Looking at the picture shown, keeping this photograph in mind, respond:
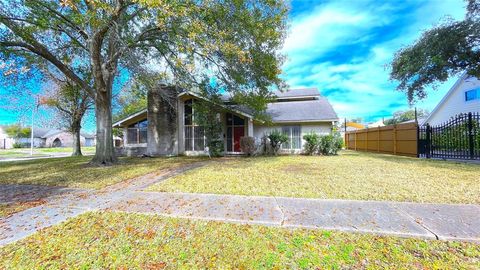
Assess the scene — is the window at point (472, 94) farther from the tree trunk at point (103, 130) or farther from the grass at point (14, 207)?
the grass at point (14, 207)

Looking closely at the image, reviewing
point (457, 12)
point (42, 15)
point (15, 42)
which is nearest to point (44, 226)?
point (42, 15)

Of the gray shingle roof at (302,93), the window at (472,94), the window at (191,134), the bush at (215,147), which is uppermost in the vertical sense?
the gray shingle roof at (302,93)

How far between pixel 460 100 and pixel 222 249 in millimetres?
24811

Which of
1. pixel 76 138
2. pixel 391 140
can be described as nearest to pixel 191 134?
pixel 76 138

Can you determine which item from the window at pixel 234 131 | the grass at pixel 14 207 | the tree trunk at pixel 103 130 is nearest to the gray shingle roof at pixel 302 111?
the window at pixel 234 131

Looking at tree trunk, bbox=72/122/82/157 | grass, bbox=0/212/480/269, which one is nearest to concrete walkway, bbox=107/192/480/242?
grass, bbox=0/212/480/269

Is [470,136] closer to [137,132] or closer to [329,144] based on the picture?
[329,144]

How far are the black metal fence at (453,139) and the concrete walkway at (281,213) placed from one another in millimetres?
9284

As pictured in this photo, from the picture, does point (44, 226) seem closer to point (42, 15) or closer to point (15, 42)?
point (42, 15)

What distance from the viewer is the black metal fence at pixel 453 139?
34.1 ft

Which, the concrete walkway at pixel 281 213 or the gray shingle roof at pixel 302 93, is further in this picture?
the gray shingle roof at pixel 302 93

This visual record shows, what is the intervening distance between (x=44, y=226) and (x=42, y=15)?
8.89 metres

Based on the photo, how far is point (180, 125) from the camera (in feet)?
53.7

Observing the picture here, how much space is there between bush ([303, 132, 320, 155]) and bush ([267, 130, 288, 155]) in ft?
5.04
